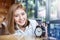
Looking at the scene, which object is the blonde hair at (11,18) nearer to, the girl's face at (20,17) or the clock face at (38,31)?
the girl's face at (20,17)

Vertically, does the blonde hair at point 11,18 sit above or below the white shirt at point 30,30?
above

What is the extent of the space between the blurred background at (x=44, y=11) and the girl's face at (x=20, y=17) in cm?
5

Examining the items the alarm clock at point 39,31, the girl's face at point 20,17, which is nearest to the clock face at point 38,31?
the alarm clock at point 39,31

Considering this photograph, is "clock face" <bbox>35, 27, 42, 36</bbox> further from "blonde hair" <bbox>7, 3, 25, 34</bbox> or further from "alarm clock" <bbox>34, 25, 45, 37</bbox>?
"blonde hair" <bbox>7, 3, 25, 34</bbox>

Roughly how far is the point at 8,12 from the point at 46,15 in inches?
16.3

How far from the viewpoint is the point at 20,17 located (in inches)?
39.1

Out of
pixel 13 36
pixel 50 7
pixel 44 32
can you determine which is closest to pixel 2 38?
pixel 13 36

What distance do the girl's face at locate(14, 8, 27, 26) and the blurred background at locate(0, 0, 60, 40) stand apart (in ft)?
0.18

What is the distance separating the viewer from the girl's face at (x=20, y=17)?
100cm

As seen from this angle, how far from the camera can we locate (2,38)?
3.24ft

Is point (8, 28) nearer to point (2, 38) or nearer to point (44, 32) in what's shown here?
point (2, 38)

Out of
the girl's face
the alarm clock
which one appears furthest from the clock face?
the girl's face

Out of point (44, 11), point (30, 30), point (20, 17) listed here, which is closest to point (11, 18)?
point (20, 17)

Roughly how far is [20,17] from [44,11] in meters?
0.27
